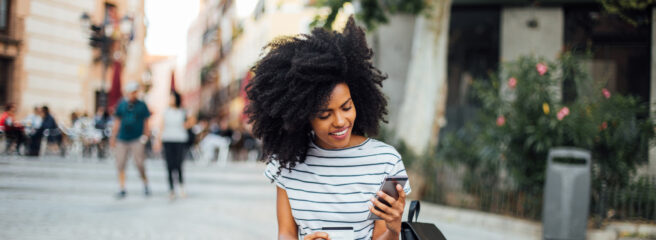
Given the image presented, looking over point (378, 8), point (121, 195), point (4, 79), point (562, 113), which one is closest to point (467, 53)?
point (378, 8)

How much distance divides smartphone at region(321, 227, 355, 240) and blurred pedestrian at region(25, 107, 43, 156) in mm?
2965

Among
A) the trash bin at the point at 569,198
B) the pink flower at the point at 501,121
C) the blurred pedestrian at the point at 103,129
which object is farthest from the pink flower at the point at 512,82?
the blurred pedestrian at the point at 103,129

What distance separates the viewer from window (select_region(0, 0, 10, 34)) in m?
3.77

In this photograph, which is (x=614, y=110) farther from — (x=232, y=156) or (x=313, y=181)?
(x=232, y=156)

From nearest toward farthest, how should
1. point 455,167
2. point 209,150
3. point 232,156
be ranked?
point 455,167, point 209,150, point 232,156

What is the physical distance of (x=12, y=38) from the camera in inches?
153

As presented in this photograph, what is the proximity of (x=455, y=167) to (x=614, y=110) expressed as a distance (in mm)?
2253

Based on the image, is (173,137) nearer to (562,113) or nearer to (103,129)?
(562,113)

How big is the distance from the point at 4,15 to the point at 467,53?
34.5 ft

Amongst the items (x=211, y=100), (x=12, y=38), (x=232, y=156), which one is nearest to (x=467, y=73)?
(x=12, y=38)

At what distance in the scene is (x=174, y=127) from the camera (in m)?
8.62

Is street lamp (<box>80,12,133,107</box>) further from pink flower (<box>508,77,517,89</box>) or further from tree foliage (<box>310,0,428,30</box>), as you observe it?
Answer: pink flower (<box>508,77,517,89</box>)

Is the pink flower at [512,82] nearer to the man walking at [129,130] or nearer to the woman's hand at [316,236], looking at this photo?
the man walking at [129,130]

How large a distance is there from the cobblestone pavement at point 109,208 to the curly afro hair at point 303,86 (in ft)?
7.57
